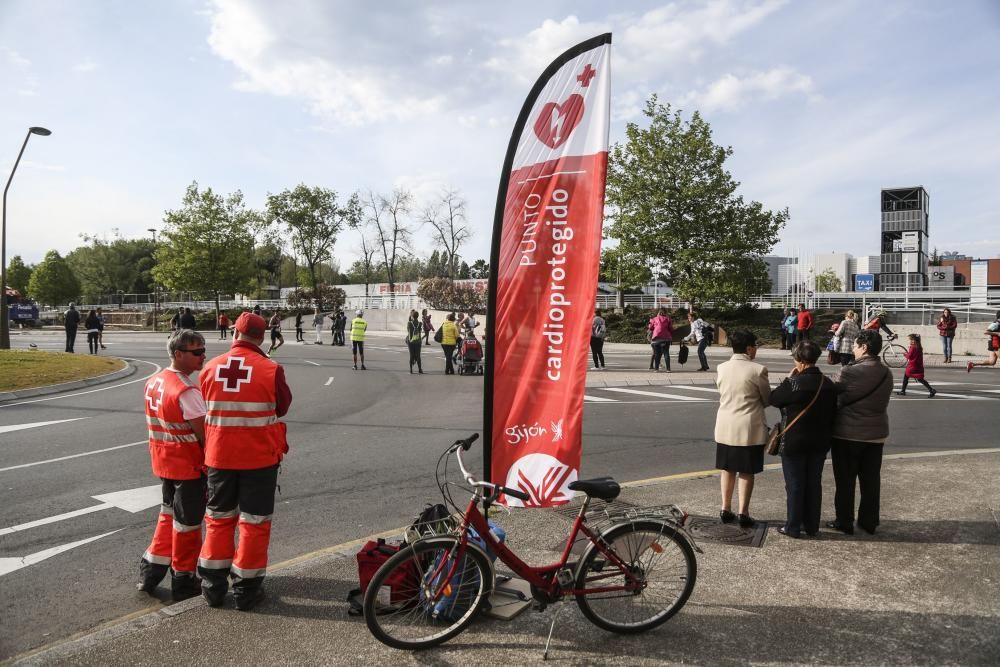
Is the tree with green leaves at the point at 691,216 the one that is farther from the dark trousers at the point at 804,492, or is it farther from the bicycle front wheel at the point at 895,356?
the dark trousers at the point at 804,492

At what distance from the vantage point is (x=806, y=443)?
199 inches

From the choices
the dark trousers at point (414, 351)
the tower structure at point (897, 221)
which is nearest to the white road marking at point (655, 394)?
the dark trousers at point (414, 351)

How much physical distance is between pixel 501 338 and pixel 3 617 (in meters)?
3.56

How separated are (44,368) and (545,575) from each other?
19.8 metres

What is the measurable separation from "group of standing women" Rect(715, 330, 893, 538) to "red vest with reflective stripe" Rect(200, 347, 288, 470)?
3510 mm

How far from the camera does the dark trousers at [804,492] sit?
5.08 meters

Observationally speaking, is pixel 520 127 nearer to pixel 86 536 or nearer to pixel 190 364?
pixel 190 364

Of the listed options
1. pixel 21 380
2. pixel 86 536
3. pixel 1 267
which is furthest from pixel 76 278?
pixel 86 536

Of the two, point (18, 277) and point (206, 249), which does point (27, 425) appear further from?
point (18, 277)

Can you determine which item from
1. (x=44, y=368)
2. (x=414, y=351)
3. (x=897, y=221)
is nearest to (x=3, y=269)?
(x=44, y=368)

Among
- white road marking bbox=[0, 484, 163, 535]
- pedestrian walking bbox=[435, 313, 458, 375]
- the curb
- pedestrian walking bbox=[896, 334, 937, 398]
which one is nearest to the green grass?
the curb

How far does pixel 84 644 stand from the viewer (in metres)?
3.49

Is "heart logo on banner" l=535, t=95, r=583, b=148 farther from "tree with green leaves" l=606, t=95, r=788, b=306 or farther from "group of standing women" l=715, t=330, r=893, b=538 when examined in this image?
"tree with green leaves" l=606, t=95, r=788, b=306

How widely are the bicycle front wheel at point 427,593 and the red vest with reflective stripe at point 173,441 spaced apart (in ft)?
5.28
